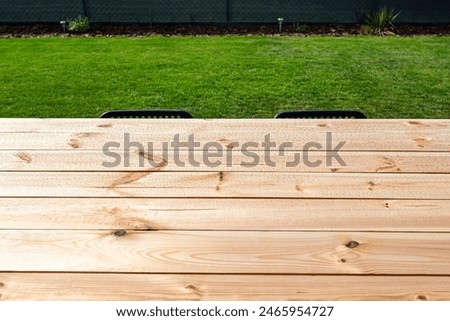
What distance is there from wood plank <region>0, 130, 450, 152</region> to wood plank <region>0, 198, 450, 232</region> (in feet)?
1.17

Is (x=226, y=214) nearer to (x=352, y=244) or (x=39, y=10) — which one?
(x=352, y=244)

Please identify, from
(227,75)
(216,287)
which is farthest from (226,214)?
(227,75)

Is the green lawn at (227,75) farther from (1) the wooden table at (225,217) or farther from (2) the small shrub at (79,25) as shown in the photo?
(1) the wooden table at (225,217)

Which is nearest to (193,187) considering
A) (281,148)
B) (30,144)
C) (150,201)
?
(150,201)

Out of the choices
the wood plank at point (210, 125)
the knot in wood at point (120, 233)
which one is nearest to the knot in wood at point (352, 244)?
the knot in wood at point (120, 233)

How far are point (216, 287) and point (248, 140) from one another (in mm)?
759

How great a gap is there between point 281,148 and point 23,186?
775mm

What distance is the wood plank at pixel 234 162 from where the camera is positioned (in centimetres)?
145

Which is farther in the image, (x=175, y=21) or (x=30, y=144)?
(x=175, y=21)

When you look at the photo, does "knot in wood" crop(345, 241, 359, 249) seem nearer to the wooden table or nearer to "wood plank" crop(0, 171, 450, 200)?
the wooden table

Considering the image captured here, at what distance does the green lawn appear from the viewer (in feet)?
14.6
